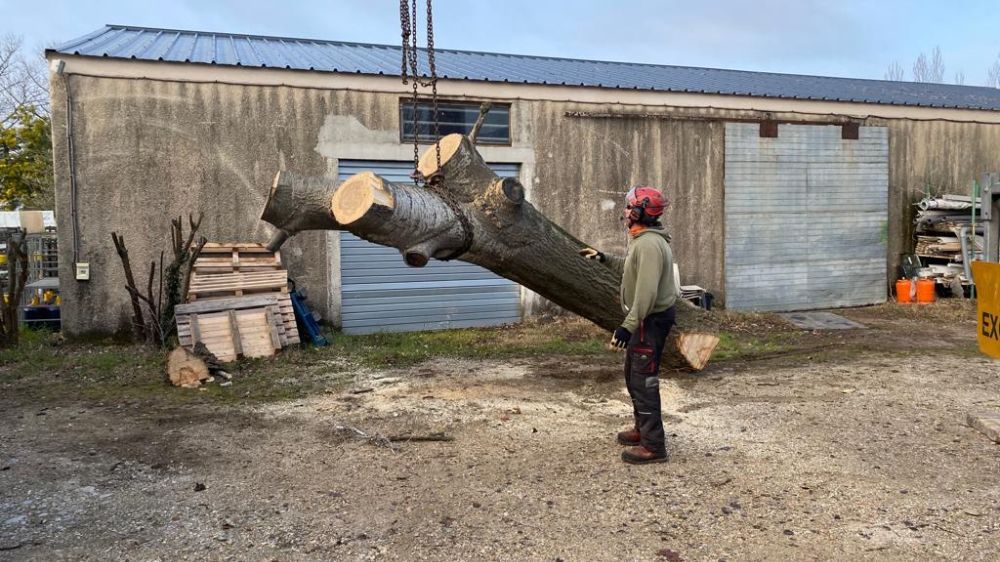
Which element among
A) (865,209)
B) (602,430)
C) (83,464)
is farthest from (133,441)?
(865,209)

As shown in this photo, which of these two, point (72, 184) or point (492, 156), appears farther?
point (492, 156)

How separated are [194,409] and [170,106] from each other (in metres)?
4.88

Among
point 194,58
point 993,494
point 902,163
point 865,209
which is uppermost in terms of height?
point 194,58

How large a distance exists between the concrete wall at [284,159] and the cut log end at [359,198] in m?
4.91

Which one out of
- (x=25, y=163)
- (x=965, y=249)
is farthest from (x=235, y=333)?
(x=25, y=163)

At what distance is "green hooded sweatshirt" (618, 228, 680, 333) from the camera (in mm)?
4504

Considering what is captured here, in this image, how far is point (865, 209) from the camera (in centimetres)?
1287

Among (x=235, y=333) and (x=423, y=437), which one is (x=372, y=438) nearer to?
(x=423, y=437)

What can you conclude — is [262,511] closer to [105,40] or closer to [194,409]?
[194,409]

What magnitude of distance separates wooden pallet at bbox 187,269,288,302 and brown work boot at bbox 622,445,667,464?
5623mm

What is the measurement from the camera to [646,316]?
4.59m

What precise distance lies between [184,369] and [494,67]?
7.93 metres

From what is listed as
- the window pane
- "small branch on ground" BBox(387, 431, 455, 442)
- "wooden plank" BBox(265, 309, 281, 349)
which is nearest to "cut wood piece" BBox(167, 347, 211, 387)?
"wooden plank" BBox(265, 309, 281, 349)

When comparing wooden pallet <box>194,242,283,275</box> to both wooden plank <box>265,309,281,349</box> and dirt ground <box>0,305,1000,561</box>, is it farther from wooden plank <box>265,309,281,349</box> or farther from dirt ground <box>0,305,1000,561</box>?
dirt ground <box>0,305,1000,561</box>
